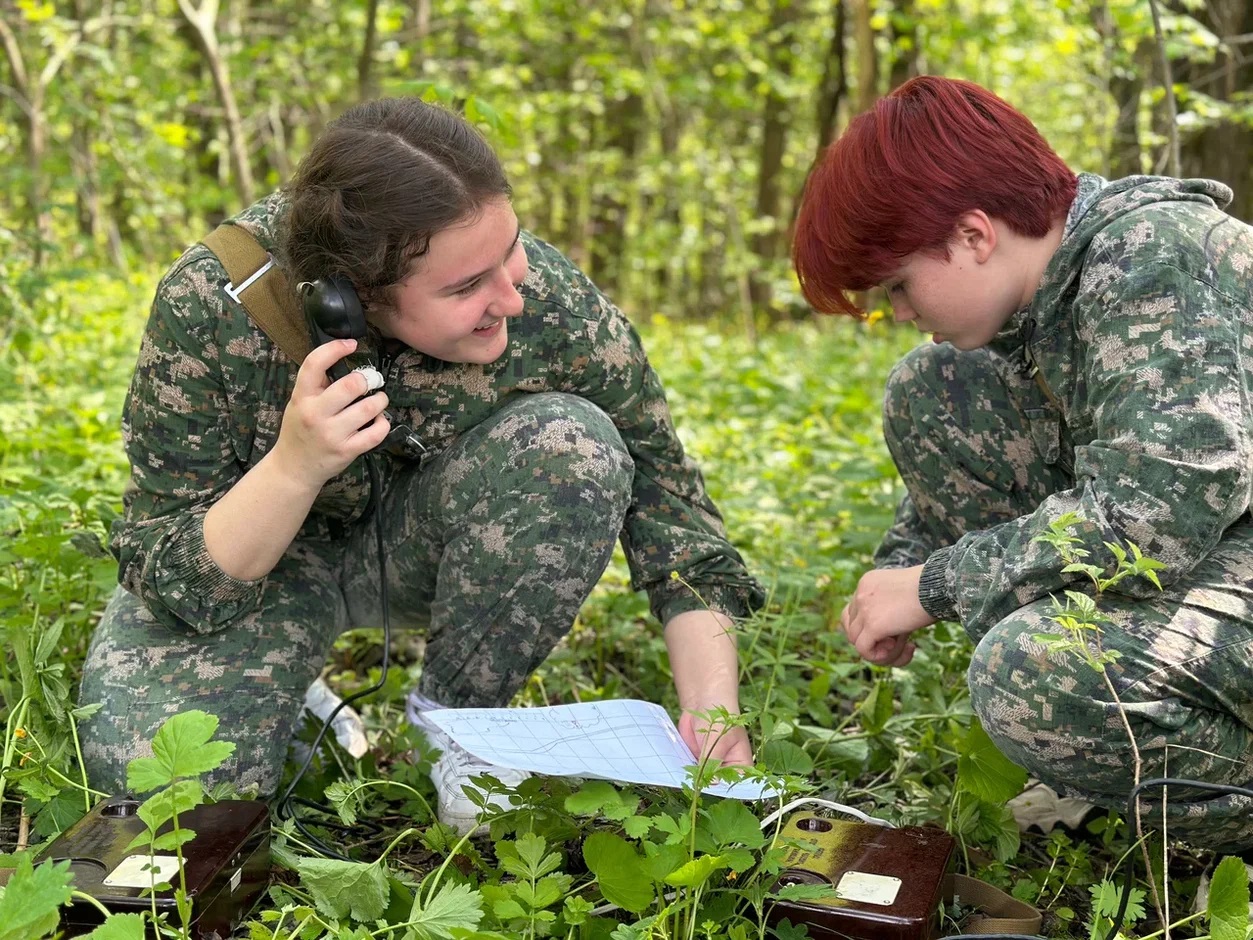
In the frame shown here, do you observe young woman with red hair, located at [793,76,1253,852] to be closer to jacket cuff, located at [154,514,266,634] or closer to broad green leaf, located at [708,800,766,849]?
broad green leaf, located at [708,800,766,849]

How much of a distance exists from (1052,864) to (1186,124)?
11.8 ft

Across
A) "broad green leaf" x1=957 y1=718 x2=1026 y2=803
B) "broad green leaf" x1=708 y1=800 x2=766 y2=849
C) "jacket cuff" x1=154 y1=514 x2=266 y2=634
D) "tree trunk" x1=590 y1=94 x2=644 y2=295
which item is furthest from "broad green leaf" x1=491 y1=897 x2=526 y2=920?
"tree trunk" x1=590 y1=94 x2=644 y2=295

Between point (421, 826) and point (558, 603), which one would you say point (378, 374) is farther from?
point (421, 826)

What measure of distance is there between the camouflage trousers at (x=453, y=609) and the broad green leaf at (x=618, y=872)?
75 cm

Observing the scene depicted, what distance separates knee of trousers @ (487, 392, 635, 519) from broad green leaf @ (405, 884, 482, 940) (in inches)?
33.6

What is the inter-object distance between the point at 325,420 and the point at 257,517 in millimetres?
236

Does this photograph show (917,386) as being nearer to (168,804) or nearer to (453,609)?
(453,609)

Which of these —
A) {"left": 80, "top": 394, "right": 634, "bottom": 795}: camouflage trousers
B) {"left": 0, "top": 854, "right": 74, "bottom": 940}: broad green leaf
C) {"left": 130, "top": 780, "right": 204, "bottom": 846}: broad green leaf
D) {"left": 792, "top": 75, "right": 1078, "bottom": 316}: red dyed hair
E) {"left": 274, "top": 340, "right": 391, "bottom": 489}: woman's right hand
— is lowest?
{"left": 80, "top": 394, "right": 634, "bottom": 795}: camouflage trousers

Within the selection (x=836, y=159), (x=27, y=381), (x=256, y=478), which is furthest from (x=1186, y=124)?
(x=27, y=381)

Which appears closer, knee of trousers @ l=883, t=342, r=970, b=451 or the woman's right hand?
the woman's right hand

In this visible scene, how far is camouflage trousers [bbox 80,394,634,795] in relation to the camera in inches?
88.5

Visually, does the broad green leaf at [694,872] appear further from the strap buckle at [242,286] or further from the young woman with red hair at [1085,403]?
the strap buckle at [242,286]

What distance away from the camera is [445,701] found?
241 cm

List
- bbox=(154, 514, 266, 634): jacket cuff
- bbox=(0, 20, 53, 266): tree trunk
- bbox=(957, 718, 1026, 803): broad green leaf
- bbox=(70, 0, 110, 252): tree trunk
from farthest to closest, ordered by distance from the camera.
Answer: bbox=(70, 0, 110, 252): tree trunk
bbox=(0, 20, 53, 266): tree trunk
bbox=(154, 514, 266, 634): jacket cuff
bbox=(957, 718, 1026, 803): broad green leaf
